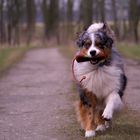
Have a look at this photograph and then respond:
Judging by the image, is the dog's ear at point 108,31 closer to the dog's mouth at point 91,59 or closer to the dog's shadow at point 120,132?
the dog's mouth at point 91,59

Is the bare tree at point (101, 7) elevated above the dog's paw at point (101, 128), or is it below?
below

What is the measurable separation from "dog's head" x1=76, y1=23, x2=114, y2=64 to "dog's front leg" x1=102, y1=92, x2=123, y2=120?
1.91 ft

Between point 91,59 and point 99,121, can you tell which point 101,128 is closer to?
point 99,121

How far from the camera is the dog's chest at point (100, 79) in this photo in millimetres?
8633

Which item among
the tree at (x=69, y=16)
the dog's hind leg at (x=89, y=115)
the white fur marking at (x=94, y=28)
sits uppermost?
the white fur marking at (x=94, y=28)

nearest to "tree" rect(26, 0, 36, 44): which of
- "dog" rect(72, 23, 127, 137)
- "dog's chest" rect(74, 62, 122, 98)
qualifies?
"dog" rect(72, 23, 127, 137)

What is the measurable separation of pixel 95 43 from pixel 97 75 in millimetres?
526

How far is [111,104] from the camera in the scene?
338 inches

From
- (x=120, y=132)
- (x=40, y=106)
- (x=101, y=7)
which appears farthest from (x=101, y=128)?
(x=101, y=7)

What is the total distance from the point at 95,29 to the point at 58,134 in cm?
186

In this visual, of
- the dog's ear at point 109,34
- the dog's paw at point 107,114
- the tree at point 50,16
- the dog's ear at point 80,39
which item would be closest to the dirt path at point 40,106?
the dog's paw at point 107,114

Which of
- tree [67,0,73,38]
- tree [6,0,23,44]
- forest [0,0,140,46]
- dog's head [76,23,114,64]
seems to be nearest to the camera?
dog's head [76,23,114,64]

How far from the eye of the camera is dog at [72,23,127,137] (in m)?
8.45

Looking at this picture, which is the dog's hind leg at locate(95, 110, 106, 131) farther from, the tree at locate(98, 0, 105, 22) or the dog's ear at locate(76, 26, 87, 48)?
the tree at locate(98, 0, 105, 22)
